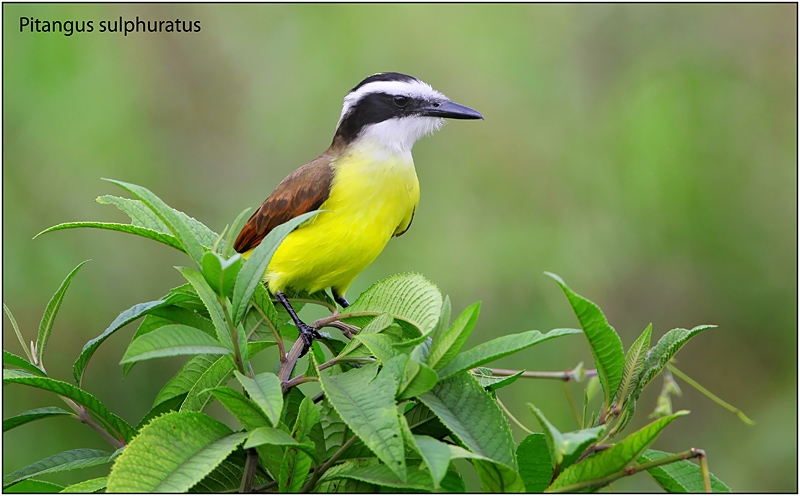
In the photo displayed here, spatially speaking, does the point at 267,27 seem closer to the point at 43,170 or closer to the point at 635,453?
the point at 43,170

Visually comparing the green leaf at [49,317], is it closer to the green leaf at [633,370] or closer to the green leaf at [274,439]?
the green leaf at [274,439]

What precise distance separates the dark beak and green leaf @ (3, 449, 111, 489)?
7.20ft

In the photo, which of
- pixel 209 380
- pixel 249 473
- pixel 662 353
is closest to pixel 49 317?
pixel 209 380

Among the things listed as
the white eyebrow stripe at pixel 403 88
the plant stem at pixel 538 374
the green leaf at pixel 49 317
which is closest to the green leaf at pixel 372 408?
the plant stem at pixel 538 374

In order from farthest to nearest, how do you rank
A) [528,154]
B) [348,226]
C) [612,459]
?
[528,154] → [348,226] → [612,459]

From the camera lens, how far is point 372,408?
1419 mm

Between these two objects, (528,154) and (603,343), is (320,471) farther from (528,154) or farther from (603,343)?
(528,154)

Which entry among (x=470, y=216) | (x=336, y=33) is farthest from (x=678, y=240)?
(x=336, y=33)

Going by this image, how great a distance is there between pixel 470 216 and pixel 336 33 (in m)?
1.77

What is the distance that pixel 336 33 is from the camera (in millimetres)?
6105

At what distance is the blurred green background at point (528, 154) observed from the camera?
17.7 ft

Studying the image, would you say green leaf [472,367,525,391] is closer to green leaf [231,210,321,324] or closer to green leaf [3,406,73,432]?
green leaf [231,210,321,324]

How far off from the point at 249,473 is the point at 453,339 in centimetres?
48

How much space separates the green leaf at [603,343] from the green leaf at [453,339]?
0.18 m
